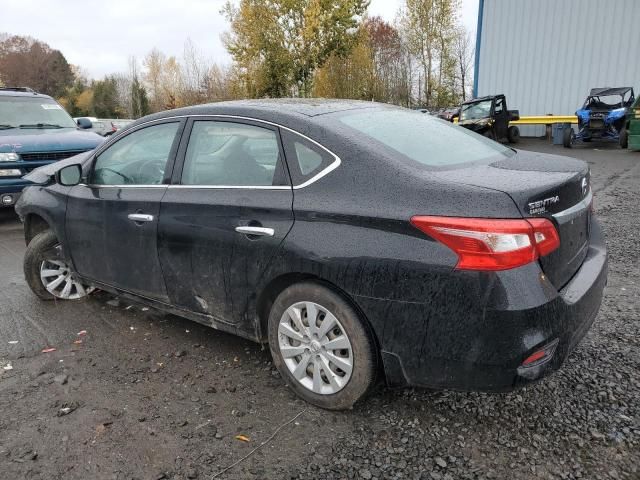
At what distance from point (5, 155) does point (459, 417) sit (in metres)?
7.20

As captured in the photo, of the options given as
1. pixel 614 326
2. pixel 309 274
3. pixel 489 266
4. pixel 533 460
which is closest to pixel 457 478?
pixel 533 460

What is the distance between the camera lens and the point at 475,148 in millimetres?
3029

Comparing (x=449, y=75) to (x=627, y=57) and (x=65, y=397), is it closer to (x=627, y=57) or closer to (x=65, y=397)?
(x=627, y=57)

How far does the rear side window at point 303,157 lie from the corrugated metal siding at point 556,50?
74.4 feet

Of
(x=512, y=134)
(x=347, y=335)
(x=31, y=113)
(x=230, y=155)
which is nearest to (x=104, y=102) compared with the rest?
(x=512, y=134)

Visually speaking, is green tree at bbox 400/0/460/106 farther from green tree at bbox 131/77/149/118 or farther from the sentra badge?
the sentra badge

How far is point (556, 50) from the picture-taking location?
71.3 ft

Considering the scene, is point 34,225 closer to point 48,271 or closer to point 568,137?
point 48,271

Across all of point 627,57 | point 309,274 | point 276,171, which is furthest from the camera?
point 627,57

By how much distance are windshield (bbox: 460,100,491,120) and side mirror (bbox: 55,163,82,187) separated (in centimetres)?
1734

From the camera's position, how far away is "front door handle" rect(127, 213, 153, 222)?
3.27 meters

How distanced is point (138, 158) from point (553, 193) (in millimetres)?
2726

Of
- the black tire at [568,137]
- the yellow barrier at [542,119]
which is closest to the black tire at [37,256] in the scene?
the black tire at [568,137]

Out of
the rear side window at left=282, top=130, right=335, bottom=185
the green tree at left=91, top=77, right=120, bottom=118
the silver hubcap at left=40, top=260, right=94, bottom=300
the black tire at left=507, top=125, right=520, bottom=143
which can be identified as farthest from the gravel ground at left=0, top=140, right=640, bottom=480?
the green tree at left=91, top=77, right=120, bottom=118
